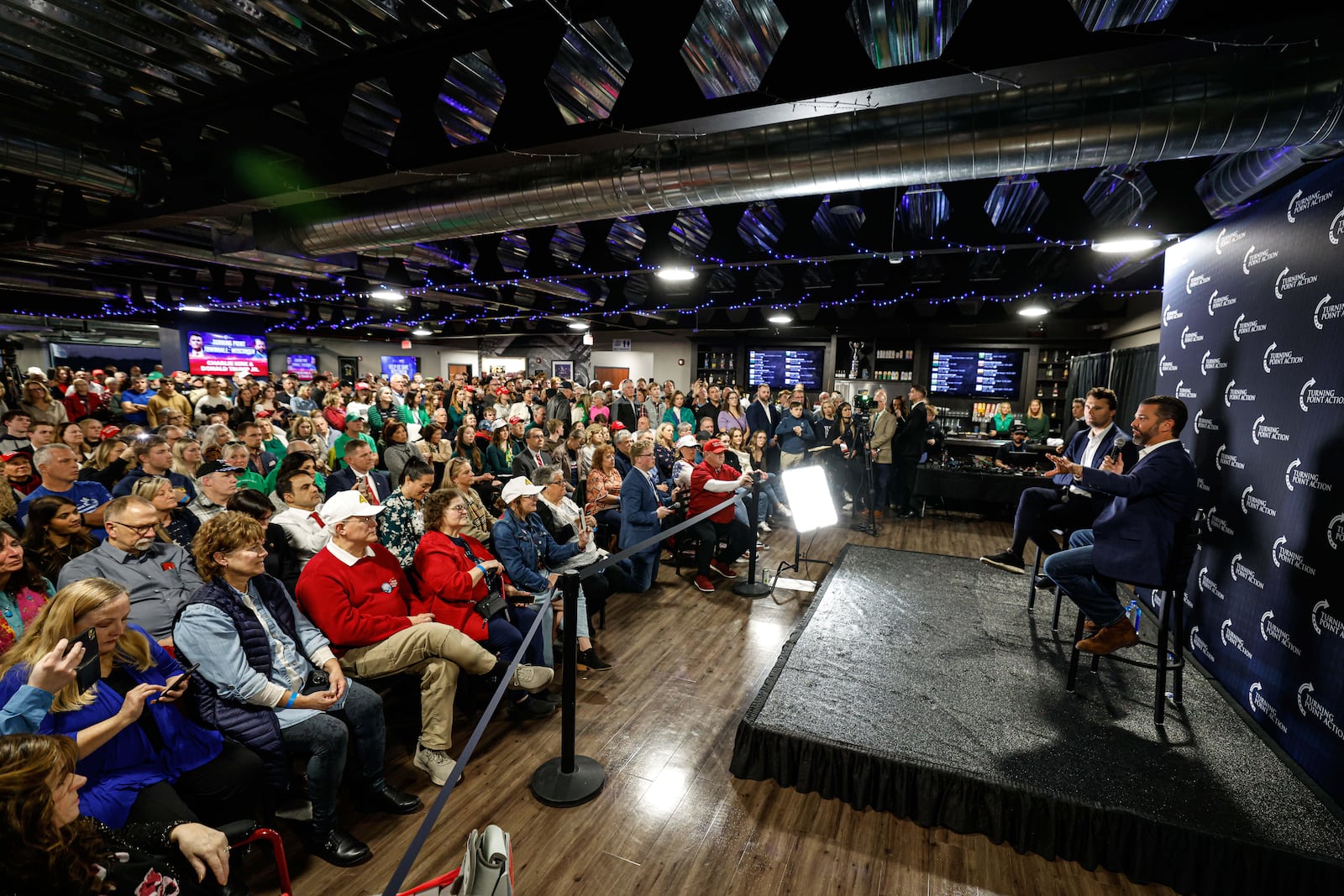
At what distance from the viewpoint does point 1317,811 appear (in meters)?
2.32

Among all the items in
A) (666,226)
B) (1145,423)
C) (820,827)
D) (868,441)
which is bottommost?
(820,827)

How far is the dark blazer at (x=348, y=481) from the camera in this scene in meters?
4.53

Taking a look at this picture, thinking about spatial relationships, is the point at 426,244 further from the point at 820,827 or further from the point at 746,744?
the point at 820,827

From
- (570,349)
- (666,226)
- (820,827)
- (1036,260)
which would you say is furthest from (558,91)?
(570,349)

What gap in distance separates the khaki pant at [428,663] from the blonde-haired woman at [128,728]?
0.59m

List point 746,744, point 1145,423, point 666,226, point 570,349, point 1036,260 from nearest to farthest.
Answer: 1. point 746,744
2. point 1145,423
3. point 666,226
4. point 1036,260
5. point 570,349

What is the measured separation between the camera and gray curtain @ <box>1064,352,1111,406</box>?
8.57 metres

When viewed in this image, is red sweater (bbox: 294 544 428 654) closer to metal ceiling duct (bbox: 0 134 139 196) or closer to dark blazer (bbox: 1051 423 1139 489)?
metal ceiling duct (bbox: 0 134 139 196)

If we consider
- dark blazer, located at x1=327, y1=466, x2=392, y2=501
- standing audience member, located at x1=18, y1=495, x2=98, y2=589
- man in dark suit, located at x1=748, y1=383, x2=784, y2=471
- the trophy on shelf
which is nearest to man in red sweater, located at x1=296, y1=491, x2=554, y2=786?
standing audience member, located at x1=18, y1=495, x2=98, y2=589

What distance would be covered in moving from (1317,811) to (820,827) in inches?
79.5

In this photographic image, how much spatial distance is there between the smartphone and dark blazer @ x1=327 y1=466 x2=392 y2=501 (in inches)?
103

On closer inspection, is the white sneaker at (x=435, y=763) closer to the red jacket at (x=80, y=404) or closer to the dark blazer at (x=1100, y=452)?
the dark blazer at (x=1100, y=452)

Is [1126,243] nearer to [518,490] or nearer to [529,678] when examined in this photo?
[518,490]

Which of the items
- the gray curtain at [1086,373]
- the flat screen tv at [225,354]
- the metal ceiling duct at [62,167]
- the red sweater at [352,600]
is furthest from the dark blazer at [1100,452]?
the flat screen tv at [225,354]
